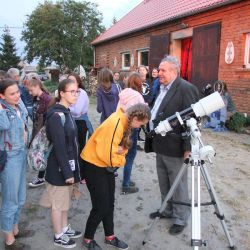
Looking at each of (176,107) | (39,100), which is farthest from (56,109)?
(39,100)

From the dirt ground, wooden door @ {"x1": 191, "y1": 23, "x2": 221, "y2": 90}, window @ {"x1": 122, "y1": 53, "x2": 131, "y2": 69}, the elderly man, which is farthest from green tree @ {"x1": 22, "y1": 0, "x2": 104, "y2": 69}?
the elderly man

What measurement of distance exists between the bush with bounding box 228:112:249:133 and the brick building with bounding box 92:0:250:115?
18.5 inches

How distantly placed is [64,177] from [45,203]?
412 millimetres

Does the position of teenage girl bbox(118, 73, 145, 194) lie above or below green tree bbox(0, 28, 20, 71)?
below

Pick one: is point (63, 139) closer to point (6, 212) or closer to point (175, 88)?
point (6, 212)

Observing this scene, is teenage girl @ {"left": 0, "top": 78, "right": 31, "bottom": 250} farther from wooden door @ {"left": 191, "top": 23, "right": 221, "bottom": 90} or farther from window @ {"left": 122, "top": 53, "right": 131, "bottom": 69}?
window @ {"left": 122, "top": 53, "right": 131, "bottom": 69}

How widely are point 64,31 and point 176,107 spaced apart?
26746 millimetres

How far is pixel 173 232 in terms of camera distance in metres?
3.50

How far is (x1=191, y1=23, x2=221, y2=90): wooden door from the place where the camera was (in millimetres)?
10094

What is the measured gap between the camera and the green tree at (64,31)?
27984mm

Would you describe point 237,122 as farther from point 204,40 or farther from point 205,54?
point 204,40

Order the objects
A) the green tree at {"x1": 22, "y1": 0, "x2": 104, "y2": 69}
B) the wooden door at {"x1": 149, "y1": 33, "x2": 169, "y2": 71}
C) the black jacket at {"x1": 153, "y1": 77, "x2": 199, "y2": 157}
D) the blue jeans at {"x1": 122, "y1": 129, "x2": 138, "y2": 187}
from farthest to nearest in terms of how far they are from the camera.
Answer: the green tree at {"x1": 22, "y1": 0, "x2": 104, "y2": 69}
the wooden door at {"x1": 149, "y1": 33, "x2": 169, "y2": 71}
the blue jeans at {"x1": 122, "y1": 129, "x2": 138, "y2": 187}
the black jacket at {"x1": 153, "y1": 77, "x2": 199, "y2": 157}

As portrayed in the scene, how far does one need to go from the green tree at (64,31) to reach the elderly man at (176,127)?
2606 cm

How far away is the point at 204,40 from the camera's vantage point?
10.5 meters
